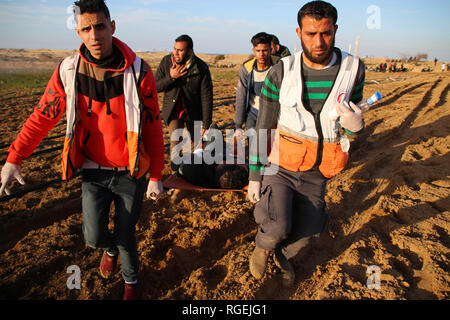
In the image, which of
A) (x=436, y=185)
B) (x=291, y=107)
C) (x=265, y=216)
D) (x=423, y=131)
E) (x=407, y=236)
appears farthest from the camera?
(x=423, y=131)

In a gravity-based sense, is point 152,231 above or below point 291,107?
below

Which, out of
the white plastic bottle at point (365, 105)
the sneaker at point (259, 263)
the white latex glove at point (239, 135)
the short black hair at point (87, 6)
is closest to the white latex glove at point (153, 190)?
the sneaker at point (259, 263)

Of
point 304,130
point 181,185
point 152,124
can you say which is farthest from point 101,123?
point 181,185

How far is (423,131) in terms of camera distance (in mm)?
6844

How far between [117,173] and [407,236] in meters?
3.00

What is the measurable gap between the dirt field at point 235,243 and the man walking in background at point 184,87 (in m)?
1.17

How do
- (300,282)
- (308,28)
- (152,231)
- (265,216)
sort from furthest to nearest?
(152,231) < (300,282) < (265,216) < (308,28)

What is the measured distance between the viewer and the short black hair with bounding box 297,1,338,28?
2109 millimetres

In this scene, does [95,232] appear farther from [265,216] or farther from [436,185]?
[436,185]

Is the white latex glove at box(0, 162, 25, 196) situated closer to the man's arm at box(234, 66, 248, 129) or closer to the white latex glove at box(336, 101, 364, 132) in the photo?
the white latex glove at box(336, 101, 364, 132)

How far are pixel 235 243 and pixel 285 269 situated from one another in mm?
780

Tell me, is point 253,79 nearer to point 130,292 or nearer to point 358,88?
point 358,88

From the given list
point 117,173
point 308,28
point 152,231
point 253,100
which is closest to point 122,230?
point 117,173

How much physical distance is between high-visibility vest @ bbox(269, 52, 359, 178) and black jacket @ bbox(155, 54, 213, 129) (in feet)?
6.66
